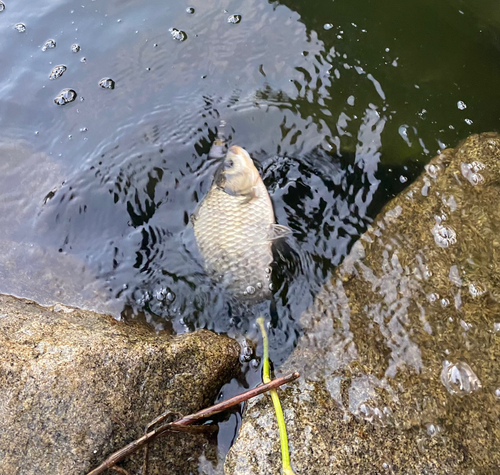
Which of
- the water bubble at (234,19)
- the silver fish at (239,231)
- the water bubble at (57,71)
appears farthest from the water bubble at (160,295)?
the water bubble at (234,19)

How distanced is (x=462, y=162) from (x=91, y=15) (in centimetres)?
423

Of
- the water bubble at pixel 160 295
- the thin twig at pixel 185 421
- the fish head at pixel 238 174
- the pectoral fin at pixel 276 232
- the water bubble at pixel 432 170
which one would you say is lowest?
the water bubble at pixel 160 295

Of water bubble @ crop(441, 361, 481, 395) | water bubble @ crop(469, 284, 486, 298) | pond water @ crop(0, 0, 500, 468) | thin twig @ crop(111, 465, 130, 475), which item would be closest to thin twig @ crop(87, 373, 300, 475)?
thin twig @ crop(111, 465, 130, 475)

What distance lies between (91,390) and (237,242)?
52.8 inches

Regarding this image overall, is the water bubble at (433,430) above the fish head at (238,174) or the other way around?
the other way around

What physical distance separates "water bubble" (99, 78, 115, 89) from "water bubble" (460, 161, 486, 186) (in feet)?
11.2

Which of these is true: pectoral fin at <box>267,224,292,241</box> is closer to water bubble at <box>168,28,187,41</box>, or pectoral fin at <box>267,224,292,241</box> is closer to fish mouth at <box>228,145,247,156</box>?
fish mouth at <box>228,145,247,156</box>

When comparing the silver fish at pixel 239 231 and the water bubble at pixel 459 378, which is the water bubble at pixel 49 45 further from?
the water bubble at pixel 459 378

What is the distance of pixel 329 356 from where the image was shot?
257 cm

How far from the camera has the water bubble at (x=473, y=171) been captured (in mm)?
3220

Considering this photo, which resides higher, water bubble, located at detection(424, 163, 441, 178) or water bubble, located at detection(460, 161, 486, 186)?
water bubble, located at detection(460, 161, 486, 186)

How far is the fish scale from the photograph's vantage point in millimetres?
2918

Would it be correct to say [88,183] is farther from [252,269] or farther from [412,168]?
[412,168]

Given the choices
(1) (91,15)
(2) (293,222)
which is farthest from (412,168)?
(1) (91,15)
